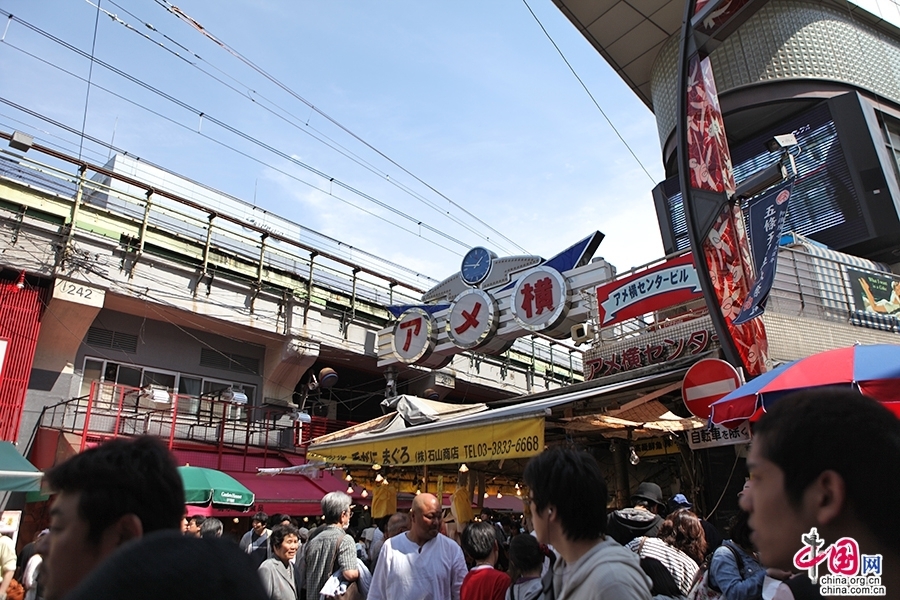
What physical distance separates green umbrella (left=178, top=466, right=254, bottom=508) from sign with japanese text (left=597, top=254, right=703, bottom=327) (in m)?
7.17

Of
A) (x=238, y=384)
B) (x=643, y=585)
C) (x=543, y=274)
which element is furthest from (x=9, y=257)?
(x=643, y=585)

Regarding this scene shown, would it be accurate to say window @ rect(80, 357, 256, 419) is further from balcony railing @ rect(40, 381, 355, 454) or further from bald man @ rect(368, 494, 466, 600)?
bald man @ rect(368, 494, 466, 600)

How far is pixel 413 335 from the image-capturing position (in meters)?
16.0

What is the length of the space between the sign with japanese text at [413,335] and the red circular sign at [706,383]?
9.45 metres

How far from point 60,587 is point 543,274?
1205 cm

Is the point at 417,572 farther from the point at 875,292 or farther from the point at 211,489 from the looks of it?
the point at 875,292

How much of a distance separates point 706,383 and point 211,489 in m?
7.99

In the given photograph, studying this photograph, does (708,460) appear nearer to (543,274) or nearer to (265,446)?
(543,274)

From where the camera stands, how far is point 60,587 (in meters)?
1.55

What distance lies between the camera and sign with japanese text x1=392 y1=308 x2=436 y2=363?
15.6 metres

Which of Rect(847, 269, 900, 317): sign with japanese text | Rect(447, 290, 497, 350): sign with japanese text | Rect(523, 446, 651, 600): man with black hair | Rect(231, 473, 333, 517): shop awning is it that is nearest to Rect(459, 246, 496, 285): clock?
Rect(447, 290, 497, 350): sign with japanese text

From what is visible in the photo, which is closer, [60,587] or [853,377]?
[60,587]

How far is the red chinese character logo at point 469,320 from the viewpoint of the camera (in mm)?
14409

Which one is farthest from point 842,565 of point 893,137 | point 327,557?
point 893,137
